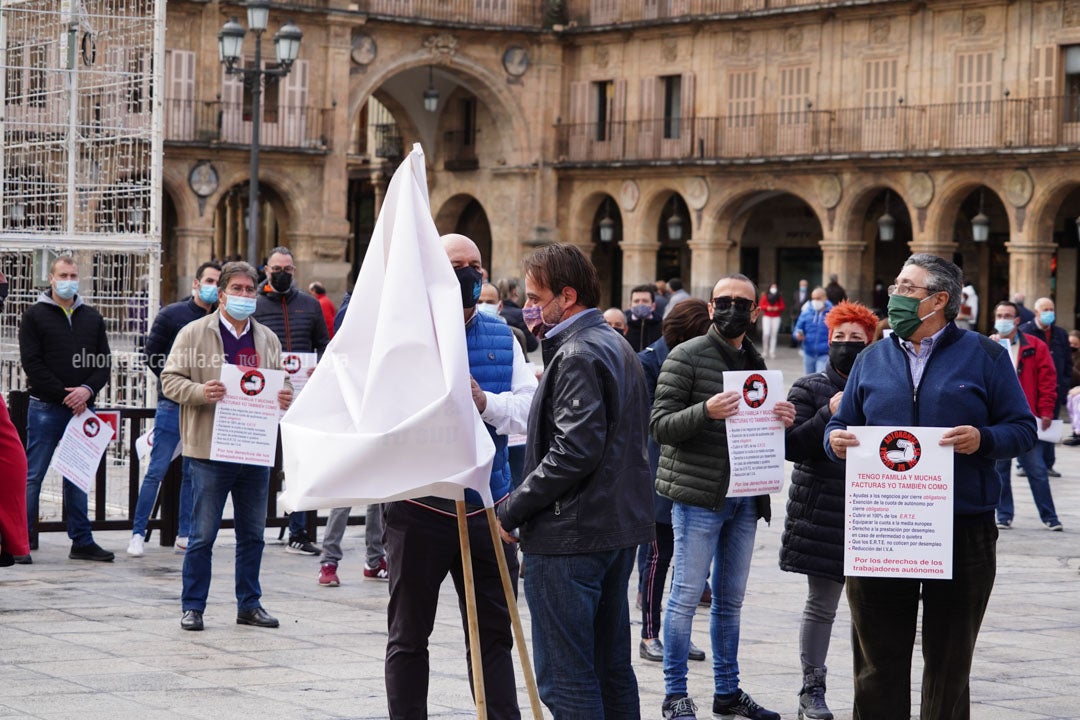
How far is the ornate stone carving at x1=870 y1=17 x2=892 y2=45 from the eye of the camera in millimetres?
36688

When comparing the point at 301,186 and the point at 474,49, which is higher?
the point at 474,49

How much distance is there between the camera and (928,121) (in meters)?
36.0

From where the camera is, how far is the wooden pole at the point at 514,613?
5.71m

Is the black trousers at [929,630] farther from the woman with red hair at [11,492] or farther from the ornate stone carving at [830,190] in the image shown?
the ornate stone carving at [830,190]

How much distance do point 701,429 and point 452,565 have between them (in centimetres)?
143

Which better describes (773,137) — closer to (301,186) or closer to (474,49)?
(474,49)

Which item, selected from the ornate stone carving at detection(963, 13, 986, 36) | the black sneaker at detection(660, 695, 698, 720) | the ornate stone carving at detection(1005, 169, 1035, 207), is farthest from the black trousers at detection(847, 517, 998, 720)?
the ornate stone carving at detection(963, 13, 986, 36)

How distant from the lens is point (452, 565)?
6.27 m

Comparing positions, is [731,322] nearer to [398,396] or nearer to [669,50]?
[398,396]

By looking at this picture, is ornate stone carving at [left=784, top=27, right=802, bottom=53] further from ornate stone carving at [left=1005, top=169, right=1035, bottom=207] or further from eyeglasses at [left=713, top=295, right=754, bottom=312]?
eyeglasses at [left=713, top=295, right=754, bottom=312]

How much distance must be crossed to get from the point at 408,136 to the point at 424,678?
39792 mm

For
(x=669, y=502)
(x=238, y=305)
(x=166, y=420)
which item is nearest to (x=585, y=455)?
(x=669, y=502)

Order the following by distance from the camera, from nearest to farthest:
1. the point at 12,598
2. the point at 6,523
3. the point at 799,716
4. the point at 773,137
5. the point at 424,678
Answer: the point at 6,523 < the point at 424,678 < the point at 799,716 < the point at 12,598 < the point at 773,137

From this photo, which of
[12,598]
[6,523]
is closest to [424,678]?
[6,523]
